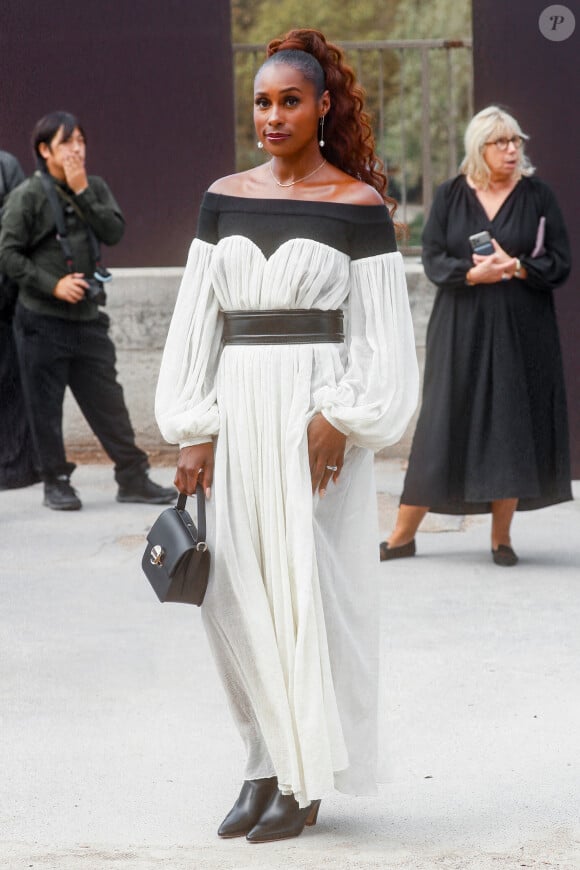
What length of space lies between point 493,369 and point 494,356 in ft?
0.18

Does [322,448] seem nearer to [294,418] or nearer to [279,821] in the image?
[294,418]

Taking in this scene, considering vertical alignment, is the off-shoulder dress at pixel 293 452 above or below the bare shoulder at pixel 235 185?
below

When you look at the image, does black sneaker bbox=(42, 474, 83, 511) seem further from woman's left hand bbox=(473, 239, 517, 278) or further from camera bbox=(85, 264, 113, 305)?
woman's left hand bbox=(473, 239, 517, 278)

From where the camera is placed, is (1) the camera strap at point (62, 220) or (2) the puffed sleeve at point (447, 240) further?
(1) the camera strap at point (62, 220)

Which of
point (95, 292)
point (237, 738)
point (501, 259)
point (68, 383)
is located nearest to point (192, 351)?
point (237, 738)

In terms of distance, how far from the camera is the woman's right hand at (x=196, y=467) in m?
3.77

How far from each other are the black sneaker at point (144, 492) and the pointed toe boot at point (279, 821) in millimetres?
4760

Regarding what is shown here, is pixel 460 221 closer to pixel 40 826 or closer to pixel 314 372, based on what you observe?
pixel 314 372

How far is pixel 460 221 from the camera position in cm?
688

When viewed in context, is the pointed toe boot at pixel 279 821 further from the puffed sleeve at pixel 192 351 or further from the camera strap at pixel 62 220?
the camera strap at pixel 62 220

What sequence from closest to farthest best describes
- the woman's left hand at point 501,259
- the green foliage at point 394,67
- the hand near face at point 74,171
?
the woman's left hand at point 501,259 → the hand near face at point 74,171 → the green foliage at point 394,67

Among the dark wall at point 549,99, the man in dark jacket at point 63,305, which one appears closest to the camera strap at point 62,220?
the man in dark jacket at point 63,305

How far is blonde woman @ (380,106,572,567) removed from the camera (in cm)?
681

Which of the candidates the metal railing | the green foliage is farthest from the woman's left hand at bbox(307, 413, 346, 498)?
the green foliage
